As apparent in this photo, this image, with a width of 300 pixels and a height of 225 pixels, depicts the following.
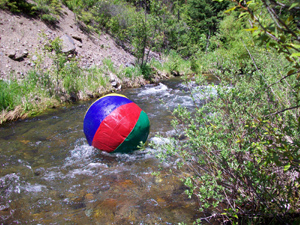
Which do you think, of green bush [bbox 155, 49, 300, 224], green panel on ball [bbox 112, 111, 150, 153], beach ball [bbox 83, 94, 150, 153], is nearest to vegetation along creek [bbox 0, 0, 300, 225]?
green bush [bbox 155, 49, 300, 224]

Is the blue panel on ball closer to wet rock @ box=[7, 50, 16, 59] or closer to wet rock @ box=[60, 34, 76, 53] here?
wet rock @ box=[7, 50, 16, 59]

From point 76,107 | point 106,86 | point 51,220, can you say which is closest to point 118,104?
point 51,220

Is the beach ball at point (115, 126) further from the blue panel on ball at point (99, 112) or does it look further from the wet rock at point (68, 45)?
the wet rock at point (68, 45)

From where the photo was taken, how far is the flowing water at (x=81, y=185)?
10.5ft

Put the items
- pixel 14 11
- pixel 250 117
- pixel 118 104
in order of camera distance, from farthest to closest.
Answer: pixel 14 11, pixel 118 104, pixel 250 117

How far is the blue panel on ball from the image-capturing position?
15.6 feet

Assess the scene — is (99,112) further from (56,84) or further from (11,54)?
(11,54)

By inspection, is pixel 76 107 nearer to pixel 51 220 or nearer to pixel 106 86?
pixel 106 86

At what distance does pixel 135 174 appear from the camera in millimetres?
4379

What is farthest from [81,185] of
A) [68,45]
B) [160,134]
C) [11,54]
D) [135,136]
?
[68,45]

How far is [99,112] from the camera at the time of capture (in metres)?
4.79

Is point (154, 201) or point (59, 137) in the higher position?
point (154, 201)

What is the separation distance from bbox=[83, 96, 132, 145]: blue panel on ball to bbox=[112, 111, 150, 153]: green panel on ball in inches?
23.6

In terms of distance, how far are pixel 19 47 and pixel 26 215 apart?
441 inches
